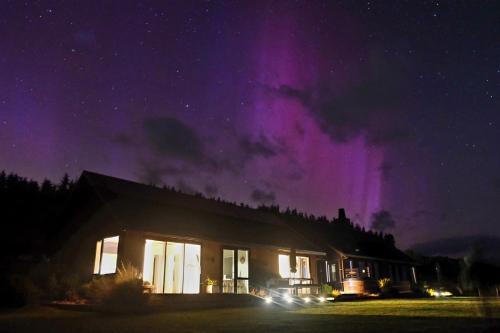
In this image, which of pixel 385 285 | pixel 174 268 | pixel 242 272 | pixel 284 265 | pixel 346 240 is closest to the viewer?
pixel 174 268

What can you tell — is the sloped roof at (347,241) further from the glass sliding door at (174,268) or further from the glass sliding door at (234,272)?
the glass sliding door at (174,268)

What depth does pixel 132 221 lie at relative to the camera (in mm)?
15008

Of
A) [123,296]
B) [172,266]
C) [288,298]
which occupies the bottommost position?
[288,298]

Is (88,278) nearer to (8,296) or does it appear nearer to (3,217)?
(8,296)

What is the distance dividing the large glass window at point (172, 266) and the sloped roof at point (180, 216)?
3.31 feet

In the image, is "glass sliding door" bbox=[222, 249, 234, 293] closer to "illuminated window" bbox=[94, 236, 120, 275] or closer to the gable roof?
"illuminated window" bbox=[94, 236, 120, 275]

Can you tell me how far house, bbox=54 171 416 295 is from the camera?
15.8 metres

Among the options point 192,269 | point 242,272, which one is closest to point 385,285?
point 242,272

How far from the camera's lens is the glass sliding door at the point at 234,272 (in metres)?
18.1

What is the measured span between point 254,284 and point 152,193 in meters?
6.84

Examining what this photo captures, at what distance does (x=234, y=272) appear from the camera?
1817 centimetres

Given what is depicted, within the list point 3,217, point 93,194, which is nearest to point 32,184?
point 3,217

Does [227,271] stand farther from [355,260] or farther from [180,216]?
[355,260]

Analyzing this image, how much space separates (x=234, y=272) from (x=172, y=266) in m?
2.96
